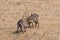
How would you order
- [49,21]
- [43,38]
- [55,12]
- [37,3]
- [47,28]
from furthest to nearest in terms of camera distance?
1. [37,3]
2. [55,12]
3. [49,21]
4. [47,28]
5. [43,38]

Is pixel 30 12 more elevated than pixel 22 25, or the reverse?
pixel 30 12

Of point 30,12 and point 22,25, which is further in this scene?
point 30,12

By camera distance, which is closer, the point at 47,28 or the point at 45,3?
the point at 47,28

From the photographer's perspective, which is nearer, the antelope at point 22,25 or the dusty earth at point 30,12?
the dusty earth at point 30,12

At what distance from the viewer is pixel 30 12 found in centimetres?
1870

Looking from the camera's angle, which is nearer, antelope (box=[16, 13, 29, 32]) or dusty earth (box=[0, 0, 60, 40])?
dusty earth (box=[0, 0, 60, 40])

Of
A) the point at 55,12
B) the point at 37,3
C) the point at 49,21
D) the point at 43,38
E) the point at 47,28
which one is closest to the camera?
the point at 43,38

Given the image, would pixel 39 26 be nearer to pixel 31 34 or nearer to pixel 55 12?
pixel 31 34

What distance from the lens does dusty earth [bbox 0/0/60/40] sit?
1421 centimetres

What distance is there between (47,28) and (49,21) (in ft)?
4.83

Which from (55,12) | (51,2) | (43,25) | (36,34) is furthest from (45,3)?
(36,34)

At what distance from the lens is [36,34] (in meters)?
14.4

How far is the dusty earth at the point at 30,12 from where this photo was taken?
46.6 feet

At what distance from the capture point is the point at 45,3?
2105 centimetres
